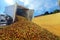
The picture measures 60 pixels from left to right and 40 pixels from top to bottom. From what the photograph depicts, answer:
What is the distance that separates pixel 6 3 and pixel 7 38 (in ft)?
1.92

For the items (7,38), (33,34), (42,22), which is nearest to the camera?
(7,38)

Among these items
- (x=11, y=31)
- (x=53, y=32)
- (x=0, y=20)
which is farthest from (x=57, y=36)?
(x=0, y=20)

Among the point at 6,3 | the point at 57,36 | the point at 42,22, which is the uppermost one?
the point at 6,3

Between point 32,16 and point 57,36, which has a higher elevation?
point 32,16

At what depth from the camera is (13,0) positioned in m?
2.79

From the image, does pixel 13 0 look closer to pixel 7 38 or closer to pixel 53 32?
pixel 7 38

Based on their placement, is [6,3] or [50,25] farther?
[50,25]

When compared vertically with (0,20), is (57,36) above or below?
below

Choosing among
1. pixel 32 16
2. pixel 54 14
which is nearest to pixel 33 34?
pixel 32 16

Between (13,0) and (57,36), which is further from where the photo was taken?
(57,36)

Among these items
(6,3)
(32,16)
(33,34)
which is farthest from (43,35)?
(6,3)

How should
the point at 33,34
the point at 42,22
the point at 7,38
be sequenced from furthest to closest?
1. the point at 42,22
2. the point at 33,34
3. the point at 7,38

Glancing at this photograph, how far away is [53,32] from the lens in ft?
9.93

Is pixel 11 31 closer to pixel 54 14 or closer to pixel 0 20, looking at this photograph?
pixel 0 20
